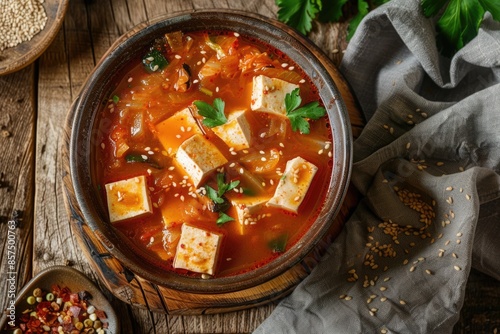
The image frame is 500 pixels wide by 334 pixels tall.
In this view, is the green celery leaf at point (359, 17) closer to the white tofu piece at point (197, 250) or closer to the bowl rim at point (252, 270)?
the bowl rim at point (252, 270)

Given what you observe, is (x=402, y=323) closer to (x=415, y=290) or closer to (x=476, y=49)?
(x=415, y=290)

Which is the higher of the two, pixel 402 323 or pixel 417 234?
pixel 417 234

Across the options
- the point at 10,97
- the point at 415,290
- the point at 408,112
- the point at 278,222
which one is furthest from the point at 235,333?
the point at 10,97

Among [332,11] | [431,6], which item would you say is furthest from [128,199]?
[431,6]

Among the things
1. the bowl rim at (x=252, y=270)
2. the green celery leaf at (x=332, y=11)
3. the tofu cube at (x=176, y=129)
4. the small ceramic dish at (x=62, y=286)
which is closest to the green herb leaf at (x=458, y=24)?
the green celery leaf at (x=332, y=11)

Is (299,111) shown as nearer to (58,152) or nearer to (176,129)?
(176,129)

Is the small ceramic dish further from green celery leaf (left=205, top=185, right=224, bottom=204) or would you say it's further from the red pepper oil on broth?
green celery leaf (left=205, top=185, right=224, bottom=204)
